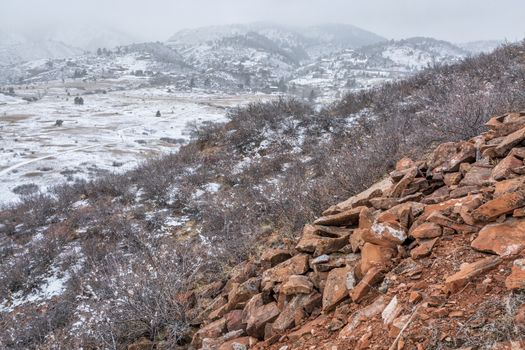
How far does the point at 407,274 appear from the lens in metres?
2.89

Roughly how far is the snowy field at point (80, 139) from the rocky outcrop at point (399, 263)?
69.7 ft

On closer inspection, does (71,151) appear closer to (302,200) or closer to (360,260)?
(302,200)

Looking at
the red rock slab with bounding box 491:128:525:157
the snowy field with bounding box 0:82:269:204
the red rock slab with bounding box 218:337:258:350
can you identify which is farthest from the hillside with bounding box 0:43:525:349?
the snowy field with bounding box 0:82:269:204

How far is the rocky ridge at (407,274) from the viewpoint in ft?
7.43

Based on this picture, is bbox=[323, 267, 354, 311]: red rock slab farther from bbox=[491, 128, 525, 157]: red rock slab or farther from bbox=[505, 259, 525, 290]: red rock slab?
bbox=[491, 128, 525, 157]: red rock slab

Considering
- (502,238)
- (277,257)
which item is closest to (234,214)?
(277,257)

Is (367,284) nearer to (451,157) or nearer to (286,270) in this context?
(286,270)

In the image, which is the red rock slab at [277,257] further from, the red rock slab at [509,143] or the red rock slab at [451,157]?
the red rock slab at [509,143]

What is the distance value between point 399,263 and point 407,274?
Answer: 197mm

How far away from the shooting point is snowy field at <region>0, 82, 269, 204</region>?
27.0 m

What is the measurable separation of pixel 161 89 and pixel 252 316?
415ft

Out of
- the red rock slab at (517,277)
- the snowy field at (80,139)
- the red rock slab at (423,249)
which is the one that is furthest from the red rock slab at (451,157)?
the snowy field at (80,139)

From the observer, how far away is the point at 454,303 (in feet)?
7.70

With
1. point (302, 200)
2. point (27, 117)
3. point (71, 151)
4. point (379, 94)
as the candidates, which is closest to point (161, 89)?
point (27, 117)
